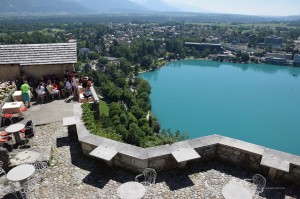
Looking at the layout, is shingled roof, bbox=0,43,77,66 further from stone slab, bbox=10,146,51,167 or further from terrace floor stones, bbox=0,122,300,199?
terrace floor stones, bbox=0,122,300,199

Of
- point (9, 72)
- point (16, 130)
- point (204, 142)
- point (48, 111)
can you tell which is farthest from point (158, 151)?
point (9, 72)

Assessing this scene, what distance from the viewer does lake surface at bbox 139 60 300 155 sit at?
5316 cm

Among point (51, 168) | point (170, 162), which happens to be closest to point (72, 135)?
point (51, 168)

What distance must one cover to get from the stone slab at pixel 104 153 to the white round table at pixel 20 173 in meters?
1.77

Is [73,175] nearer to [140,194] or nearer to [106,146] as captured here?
[106,146]

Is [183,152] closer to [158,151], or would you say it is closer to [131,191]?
[158,151]

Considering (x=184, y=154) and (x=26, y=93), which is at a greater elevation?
(x=26, y=93)

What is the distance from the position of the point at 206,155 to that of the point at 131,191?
325cm

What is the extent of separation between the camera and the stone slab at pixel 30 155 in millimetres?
8602

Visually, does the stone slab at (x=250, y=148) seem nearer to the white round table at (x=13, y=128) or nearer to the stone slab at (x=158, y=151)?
the stone slab at (x=158, y=151)

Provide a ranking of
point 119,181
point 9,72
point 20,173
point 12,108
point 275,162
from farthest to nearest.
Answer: point 9,72
point 12,108
point 119,181
point 275,162
point 20,173

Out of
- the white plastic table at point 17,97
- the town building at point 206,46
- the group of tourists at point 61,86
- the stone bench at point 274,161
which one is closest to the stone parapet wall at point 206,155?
the stone bench at point 274,161

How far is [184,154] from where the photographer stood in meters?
8.20

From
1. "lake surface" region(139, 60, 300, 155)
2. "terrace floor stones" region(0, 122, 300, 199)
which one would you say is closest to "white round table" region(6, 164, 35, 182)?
"terrace floor stones" region(0, 122, 300, 199)
